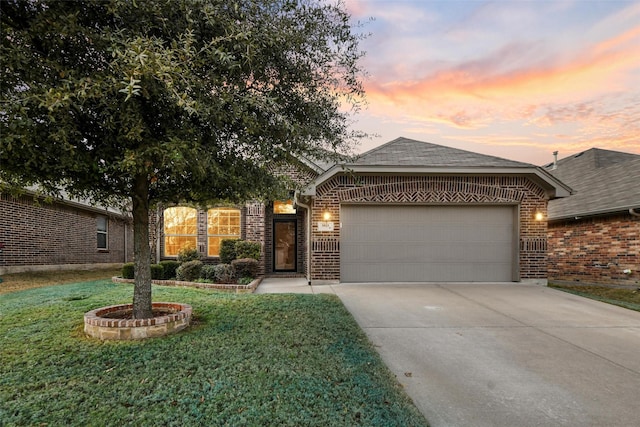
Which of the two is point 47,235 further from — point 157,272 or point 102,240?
point 157,272

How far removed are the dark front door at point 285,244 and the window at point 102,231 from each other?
901cm

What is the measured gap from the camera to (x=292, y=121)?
466 centimetres

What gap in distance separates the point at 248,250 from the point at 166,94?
7972 millimetres

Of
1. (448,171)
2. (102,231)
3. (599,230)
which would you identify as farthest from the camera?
(102,231)

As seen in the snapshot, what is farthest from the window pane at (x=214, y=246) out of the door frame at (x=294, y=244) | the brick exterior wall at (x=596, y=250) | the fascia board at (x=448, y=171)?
the brick exterior wall at (x=596, y=250)

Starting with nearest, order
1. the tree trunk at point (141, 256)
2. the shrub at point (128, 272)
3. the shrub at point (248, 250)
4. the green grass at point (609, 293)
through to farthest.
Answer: the tree trunk at point (141, 256) < the green grass at point (609, 293) < the shrub at point (128, 272) < the shrub at point (248, 250)

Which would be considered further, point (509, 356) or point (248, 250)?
point (248, 250)

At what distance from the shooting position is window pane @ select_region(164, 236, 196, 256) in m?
12.6

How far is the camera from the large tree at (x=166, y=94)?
3.08m

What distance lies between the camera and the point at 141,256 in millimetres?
4707

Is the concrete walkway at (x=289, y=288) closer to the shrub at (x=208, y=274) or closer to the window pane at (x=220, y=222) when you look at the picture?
the shrub at (x=208, y=274)

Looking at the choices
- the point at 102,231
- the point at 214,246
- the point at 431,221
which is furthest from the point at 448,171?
the point at 102,231

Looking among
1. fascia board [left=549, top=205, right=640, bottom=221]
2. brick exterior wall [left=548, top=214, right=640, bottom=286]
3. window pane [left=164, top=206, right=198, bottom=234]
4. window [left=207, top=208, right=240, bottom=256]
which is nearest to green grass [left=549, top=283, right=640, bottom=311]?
brick exterior wall [left=548, top=214, right=640, bottom=286]

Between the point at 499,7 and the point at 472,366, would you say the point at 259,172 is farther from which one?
the point at 499,7
